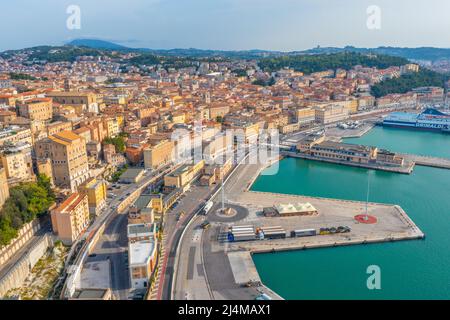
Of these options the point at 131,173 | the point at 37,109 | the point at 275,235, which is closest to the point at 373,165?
the point at 275,235

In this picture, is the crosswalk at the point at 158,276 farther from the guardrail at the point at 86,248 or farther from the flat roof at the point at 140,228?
the guardrail at the point at 86,248

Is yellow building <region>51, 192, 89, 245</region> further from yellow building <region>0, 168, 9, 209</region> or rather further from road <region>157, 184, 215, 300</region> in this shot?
road <region>157, 184, 215, 300</region>

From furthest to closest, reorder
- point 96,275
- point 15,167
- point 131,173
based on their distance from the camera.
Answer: point 131,173
point 15,167
point 96,275

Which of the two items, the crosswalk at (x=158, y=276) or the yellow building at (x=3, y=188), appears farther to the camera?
the yellow building at (x=3, y=188)

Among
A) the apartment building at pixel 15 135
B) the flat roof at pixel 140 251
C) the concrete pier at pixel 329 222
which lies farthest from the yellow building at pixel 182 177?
the apartment building at pixel 15 135

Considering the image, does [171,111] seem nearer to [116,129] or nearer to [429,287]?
[116,129]
